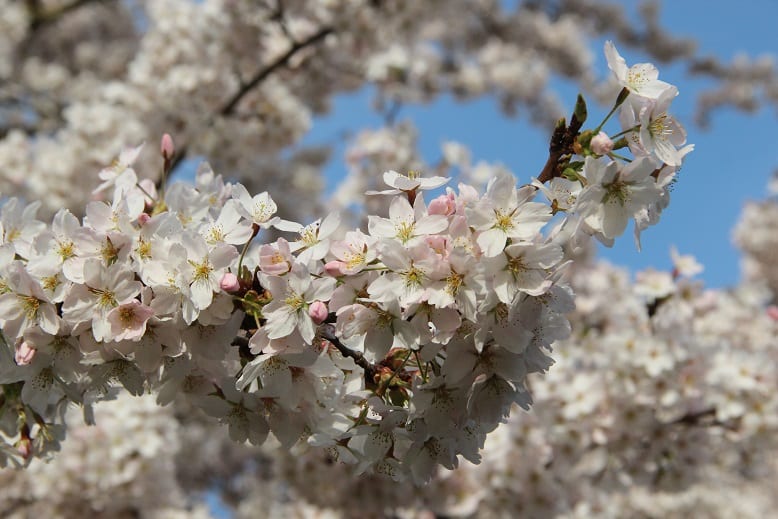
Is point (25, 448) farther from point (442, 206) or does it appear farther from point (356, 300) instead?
point (442, 206)

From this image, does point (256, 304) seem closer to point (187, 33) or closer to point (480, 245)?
point (480, 245)

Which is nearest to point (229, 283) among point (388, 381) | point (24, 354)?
point (388, 381)

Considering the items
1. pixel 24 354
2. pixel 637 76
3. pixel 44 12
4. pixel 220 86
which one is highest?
pixel 637 76

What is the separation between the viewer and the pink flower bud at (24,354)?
1.55 meters

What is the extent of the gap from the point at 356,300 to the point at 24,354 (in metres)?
0.78

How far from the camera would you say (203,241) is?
1483 mm

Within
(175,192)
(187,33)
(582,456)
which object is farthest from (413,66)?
(175,192)

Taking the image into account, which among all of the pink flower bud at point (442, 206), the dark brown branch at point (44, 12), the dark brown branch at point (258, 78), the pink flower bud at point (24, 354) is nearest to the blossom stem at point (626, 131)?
the pink flower bud at point (442, 206)

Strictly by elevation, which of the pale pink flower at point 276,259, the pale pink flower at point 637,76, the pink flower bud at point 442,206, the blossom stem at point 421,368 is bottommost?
the pale pink flower at point 276,259

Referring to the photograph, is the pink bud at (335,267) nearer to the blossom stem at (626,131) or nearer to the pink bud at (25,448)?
the blossom stem at (626,131)

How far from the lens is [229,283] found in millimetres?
1434

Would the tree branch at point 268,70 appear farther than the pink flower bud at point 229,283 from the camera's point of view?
Yes

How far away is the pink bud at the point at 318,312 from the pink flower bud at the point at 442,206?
0.30 m

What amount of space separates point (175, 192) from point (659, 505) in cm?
811
